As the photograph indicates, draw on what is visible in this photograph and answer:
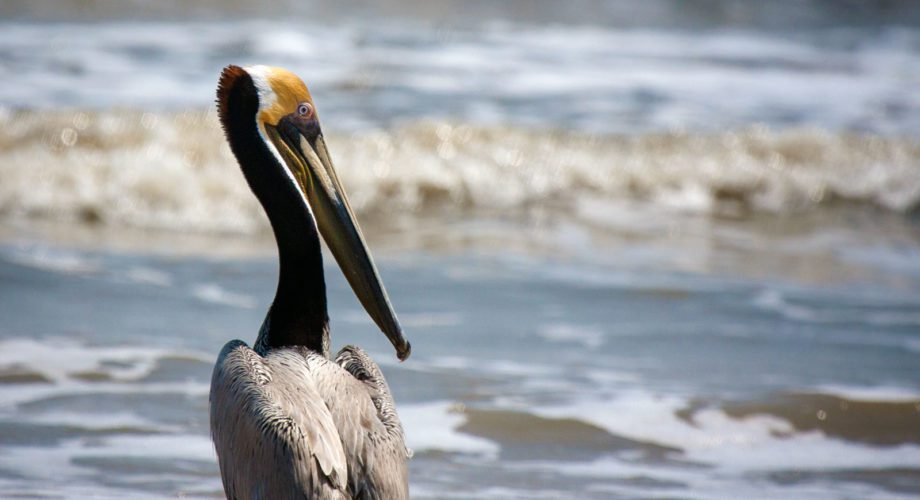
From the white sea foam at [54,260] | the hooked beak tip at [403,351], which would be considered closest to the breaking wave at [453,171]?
the white sea foam at [54,260]

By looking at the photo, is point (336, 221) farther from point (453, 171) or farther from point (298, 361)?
point (453, 171)

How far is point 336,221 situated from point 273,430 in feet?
2.92

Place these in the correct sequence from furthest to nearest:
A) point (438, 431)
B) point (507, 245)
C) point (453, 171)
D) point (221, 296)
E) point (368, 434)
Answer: point (453, 171) → point (507, 245) → point (221, 296) → point (438, 431) → point (368, 434)

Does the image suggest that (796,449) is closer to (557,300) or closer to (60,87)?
(557,300)

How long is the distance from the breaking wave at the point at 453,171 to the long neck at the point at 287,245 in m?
5.55

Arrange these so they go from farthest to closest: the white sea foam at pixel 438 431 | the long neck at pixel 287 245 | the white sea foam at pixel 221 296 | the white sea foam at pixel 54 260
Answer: the white sea foam at pixel 54 260 < the white sea foam at pixel 221 296 < the white sea foam at pixel 438 431 < the long neck at pixel 287 245

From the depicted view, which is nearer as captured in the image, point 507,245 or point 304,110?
point 304,110

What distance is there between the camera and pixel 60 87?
12.9 meters

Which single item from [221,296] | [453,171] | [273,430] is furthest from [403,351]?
[453,171]

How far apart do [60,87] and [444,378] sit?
28.2 ft

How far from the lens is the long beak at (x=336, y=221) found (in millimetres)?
3861

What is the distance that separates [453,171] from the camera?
442 inches

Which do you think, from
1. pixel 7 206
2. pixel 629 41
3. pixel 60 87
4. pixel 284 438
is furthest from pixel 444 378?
pixel 629 41

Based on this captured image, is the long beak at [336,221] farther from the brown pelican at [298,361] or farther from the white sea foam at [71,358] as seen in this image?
the white sea foam at [71,358]
